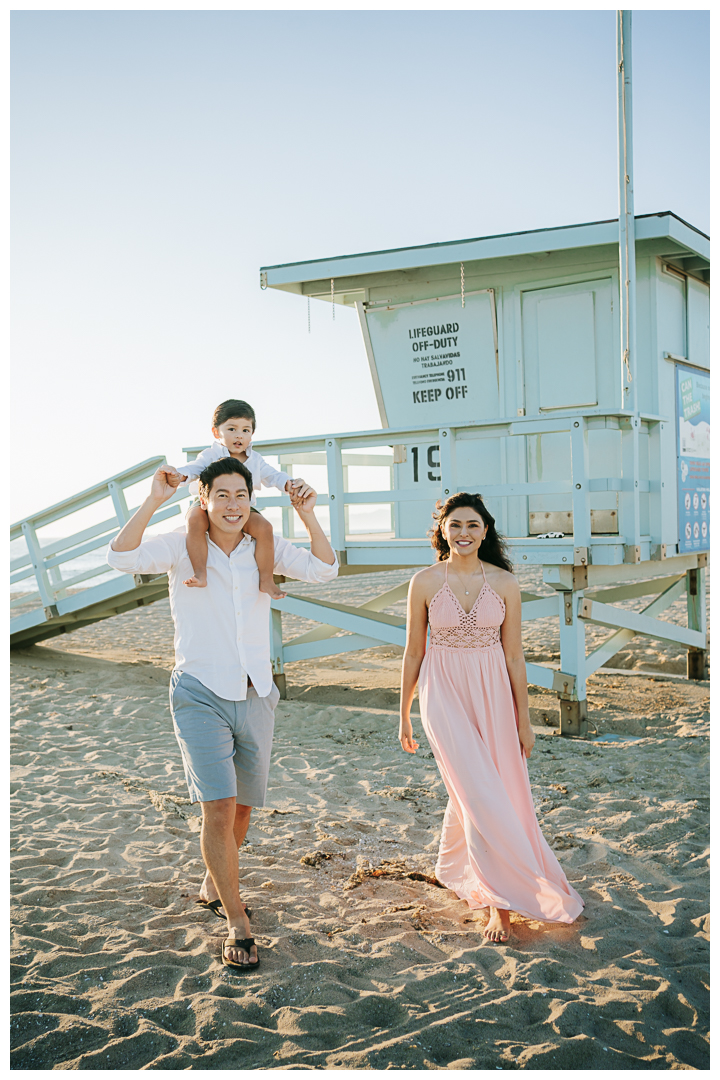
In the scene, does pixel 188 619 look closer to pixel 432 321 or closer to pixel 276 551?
pixel 276 551

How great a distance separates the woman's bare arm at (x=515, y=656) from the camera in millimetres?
3705

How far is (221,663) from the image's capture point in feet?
10.8

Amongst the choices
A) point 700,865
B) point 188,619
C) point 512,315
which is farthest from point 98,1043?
point 512,315

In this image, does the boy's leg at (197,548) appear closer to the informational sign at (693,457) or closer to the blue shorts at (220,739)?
the blue shorts at (220,739)

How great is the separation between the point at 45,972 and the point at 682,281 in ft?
26.6

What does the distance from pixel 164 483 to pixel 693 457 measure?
22.9ft

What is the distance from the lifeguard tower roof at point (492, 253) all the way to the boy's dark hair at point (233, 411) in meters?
4.50

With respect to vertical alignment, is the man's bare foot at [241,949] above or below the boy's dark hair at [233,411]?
below

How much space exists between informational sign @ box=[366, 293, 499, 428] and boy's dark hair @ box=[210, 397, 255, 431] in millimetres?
4416

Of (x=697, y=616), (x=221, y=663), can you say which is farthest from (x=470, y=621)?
(x=697, y=616)

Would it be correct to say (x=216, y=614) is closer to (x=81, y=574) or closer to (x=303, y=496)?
(x=303, y=496)

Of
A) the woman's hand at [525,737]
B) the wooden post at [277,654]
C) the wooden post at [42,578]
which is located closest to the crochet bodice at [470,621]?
the woman's hand at [525,737]

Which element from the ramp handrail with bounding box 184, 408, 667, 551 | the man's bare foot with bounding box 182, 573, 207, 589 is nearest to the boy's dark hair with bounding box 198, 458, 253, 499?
the man's bare foot with bounding box 182, 573, 207, 589

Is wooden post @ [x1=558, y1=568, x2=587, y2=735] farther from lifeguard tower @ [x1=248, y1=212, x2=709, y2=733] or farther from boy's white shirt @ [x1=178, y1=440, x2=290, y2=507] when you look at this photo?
boy's white shirt @ [x1=178, y1=440, x2=290, y2=507]
